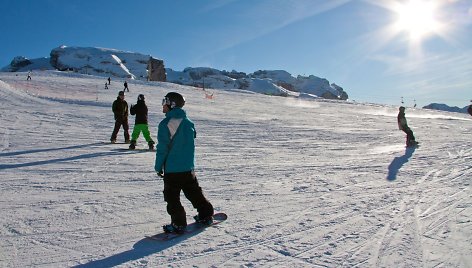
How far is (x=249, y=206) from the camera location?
18.9 feet

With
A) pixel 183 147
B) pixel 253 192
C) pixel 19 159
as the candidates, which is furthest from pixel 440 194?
pixel 19 159

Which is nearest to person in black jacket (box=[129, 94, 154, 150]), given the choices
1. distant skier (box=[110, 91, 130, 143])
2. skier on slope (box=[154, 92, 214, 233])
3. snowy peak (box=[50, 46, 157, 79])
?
distant skier (box=[110, 91, 130, 143])

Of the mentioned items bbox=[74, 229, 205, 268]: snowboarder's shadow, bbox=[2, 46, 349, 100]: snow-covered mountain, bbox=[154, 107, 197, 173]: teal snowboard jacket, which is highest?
bbox=[2, 46, 349, 100]: snow-covered mountain

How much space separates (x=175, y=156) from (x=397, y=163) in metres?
6.67

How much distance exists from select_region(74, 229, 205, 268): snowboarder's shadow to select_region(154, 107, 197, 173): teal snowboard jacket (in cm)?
75

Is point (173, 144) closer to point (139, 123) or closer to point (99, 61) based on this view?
point (139, 123)

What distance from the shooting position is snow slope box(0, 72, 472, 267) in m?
3.90

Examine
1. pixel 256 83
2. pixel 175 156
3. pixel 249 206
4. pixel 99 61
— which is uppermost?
pixel 99 61

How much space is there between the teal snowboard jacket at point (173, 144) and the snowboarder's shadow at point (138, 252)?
0.75 m

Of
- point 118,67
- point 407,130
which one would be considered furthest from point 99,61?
point 407,130

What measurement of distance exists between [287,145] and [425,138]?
587 centimetres

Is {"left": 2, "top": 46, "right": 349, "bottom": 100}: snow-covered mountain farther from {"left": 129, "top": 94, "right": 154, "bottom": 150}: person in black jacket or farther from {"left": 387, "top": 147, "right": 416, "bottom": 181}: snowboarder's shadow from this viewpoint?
{"left": 129, "top": 94, "right": 154, "bottom": 150}: person in black jacket

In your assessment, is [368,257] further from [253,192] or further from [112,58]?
[112,58]

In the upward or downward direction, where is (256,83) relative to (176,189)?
upward
